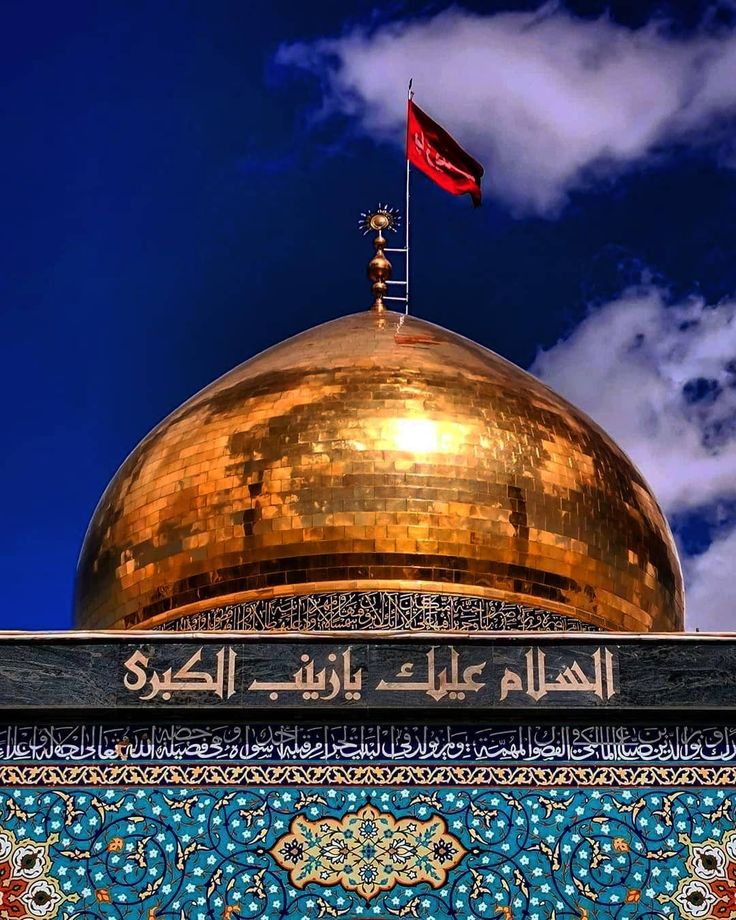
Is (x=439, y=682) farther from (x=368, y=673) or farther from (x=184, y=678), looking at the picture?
(x=184, y=678)

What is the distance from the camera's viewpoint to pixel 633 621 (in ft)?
35.7

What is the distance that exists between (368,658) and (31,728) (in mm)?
1319

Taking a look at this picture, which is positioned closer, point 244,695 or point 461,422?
point 244,695

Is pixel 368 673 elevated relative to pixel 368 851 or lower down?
elevated

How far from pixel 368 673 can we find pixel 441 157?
5.70 meters

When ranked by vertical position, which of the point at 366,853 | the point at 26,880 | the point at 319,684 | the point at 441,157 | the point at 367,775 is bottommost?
the point at 26,880

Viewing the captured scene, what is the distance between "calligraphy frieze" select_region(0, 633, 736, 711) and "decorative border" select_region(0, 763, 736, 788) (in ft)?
0.79

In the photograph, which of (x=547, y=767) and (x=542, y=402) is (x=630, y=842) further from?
(x=542, y=402)

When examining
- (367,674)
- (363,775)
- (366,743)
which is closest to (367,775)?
(363,775)

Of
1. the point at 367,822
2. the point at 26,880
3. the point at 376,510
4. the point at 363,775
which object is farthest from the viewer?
the point at 376,510

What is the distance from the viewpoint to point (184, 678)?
820 cm

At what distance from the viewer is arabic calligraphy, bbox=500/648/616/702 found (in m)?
8.17

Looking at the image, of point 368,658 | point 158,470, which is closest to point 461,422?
point 158,470

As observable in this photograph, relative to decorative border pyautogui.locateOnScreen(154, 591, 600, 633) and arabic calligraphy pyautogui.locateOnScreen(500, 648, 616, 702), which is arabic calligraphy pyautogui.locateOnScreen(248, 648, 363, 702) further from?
decorative border pyautogui.locateOnScreen(154, 591, 600, 633)
